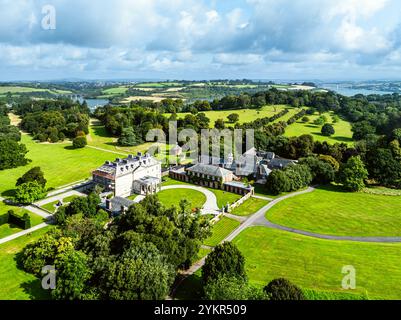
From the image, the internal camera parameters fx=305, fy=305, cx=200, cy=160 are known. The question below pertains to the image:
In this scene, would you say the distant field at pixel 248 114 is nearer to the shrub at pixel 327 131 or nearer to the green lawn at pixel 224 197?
the shrub at pixel 327 131

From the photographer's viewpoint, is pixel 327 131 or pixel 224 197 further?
pixel 327 131

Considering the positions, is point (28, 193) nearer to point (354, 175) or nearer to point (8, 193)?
point (8, 193)

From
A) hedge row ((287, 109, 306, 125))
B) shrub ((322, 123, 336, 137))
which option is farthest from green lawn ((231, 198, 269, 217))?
hedge row ((287, 109, 306, 125))

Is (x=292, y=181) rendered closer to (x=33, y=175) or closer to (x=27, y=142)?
(x=33, y=175)

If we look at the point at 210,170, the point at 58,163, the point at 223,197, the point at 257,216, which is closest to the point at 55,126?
the point at 58,163

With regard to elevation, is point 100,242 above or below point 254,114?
below

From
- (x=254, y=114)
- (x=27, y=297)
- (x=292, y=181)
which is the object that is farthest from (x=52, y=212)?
(x=254, y=114)
